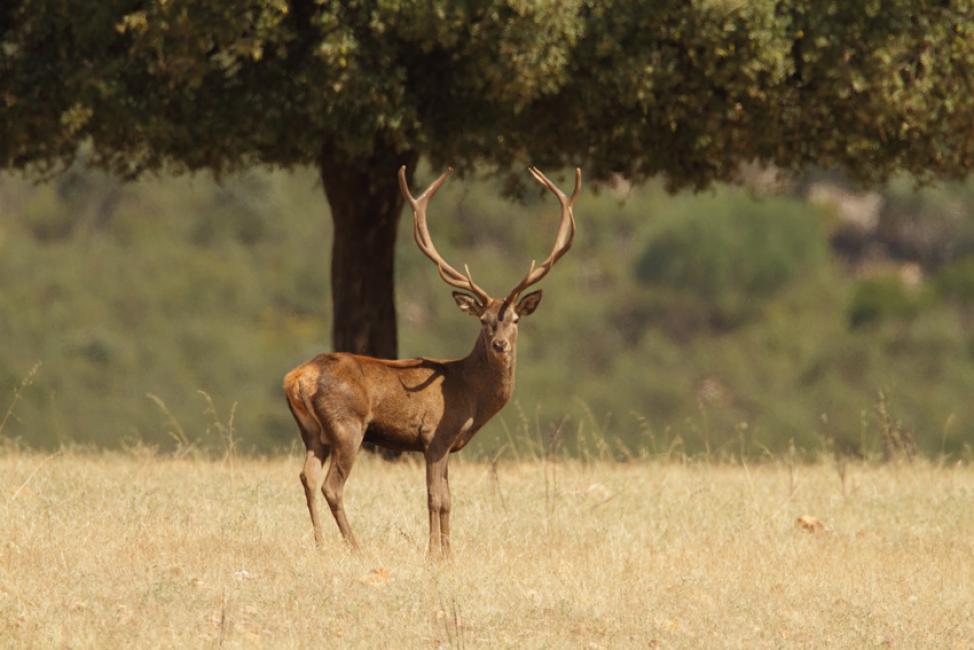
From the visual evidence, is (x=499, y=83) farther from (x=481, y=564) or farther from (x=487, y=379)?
(x=481, y=564)

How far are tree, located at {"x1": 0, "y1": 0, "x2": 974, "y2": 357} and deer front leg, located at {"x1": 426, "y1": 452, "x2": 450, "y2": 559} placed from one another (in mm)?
4632

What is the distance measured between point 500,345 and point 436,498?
108 cm

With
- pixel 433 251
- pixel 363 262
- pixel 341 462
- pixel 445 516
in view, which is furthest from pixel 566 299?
pixel 341 462

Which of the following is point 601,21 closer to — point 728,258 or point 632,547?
point 632,547

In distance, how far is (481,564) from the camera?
37.9ft

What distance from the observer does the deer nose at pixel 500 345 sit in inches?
455

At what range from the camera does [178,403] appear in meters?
87.5

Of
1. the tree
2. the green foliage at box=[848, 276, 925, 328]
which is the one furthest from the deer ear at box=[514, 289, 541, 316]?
the green foliage at box=[848, 276, 925, 328]

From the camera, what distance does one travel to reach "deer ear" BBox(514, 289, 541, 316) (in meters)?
11.9

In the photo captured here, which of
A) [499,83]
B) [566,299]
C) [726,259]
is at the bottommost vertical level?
[499,83]

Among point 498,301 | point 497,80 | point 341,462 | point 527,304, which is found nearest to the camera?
point 341,462

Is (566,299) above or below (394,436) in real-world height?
above

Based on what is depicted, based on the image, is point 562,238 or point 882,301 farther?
point 882,301

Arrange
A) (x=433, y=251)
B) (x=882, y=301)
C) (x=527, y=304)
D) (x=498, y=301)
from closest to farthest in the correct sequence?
(x=498, y=301) → (x=527, y=304) → (x=433, y=251) → (x=882, y=301)
